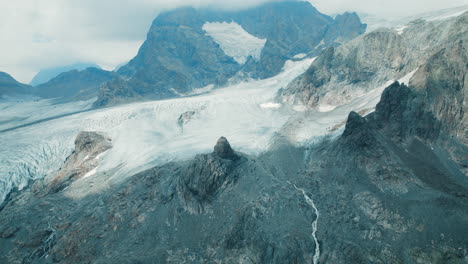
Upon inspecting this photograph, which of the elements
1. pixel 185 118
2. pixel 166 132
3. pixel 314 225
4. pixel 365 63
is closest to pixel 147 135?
pixel 166 132

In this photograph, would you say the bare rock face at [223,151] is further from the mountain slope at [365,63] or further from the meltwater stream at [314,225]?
the mountain slope at [365,63]

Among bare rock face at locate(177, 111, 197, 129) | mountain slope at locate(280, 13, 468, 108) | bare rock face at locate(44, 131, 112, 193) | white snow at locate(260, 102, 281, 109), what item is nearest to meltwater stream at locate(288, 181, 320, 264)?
bare rock face at locate(44, 131, 112, 193)

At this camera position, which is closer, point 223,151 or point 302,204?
point 302,204

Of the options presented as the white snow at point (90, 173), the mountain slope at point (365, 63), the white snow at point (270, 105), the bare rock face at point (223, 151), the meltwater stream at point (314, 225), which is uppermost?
the mountain slope at point (365, 63)

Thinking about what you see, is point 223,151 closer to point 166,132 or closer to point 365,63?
point 166,132

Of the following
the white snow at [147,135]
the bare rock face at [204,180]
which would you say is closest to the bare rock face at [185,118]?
the white snow at [147,135]
